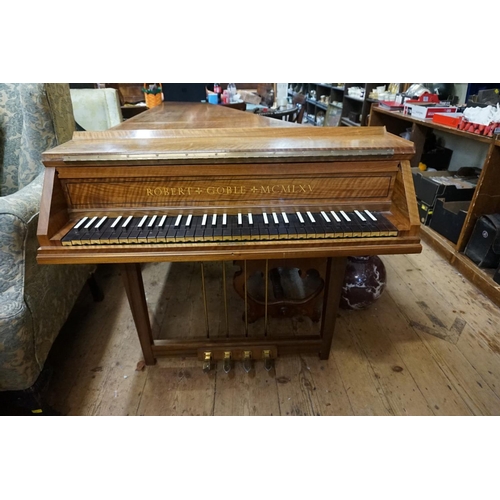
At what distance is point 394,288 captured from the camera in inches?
90.7

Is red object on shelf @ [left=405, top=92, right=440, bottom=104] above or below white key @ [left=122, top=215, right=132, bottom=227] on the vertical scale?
above

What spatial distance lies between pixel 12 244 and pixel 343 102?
15.8 ft

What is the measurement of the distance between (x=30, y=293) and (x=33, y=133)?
98cm

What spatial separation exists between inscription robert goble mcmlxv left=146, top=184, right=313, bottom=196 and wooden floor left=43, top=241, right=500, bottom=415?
0.96 metres

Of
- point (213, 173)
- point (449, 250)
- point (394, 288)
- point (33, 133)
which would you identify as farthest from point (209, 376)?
point (449, 250)

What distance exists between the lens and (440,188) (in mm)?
2705

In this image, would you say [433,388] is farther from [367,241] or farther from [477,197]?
[477,197]

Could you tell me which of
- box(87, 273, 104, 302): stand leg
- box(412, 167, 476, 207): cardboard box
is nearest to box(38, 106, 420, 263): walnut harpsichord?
box(87, 273, 104, 302): stand leg

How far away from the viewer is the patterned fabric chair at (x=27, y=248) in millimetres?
1225

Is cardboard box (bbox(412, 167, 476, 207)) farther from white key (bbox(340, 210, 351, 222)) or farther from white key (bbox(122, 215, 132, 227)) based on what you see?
white key (bbox(122, 215, 132, 227))

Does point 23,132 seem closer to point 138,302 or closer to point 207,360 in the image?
point 138,302

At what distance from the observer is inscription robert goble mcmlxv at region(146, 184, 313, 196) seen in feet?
4.09

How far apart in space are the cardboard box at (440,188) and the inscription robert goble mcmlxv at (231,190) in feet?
6.51

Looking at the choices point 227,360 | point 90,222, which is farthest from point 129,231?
point 227,360
